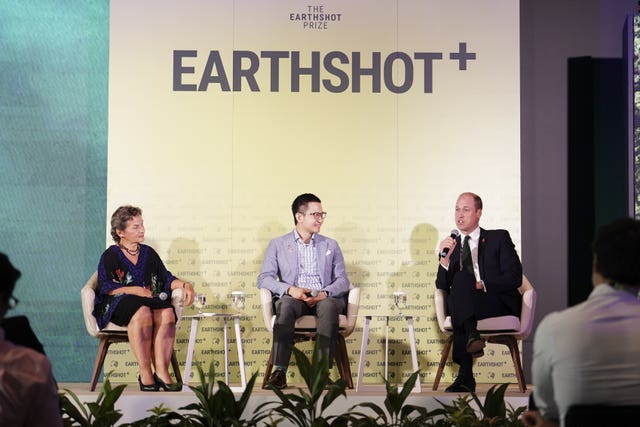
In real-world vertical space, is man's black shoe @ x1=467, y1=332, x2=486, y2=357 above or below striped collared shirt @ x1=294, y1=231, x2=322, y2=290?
below

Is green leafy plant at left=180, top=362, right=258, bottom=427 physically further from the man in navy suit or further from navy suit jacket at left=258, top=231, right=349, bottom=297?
navy suit jacket at left=258, top=231, right=349, bottom=297

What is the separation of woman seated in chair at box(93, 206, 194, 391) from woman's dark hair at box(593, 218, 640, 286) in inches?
137

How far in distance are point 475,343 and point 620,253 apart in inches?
128

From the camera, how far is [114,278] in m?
5.48

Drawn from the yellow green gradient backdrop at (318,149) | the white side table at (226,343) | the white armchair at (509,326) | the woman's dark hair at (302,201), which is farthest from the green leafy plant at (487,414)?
the yellow green gradient backdrop at (318,149)

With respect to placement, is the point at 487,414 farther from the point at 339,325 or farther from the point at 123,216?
the point at 123,216

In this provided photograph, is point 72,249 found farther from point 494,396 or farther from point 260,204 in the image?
point 494,396

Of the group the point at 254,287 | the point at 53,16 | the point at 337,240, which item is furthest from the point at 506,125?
the point at 53,16

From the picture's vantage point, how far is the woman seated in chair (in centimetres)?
523

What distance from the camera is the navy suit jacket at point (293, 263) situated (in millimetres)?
5801

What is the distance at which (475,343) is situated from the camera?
5199 millimetres

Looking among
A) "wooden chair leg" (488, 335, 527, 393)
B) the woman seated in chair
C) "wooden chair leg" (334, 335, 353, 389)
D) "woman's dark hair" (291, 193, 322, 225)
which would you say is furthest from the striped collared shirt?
"wooden chair leg" (488, 335, 527, 393)

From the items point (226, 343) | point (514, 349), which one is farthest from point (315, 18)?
point (514, 349)

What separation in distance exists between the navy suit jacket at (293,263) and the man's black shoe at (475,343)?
916mm
